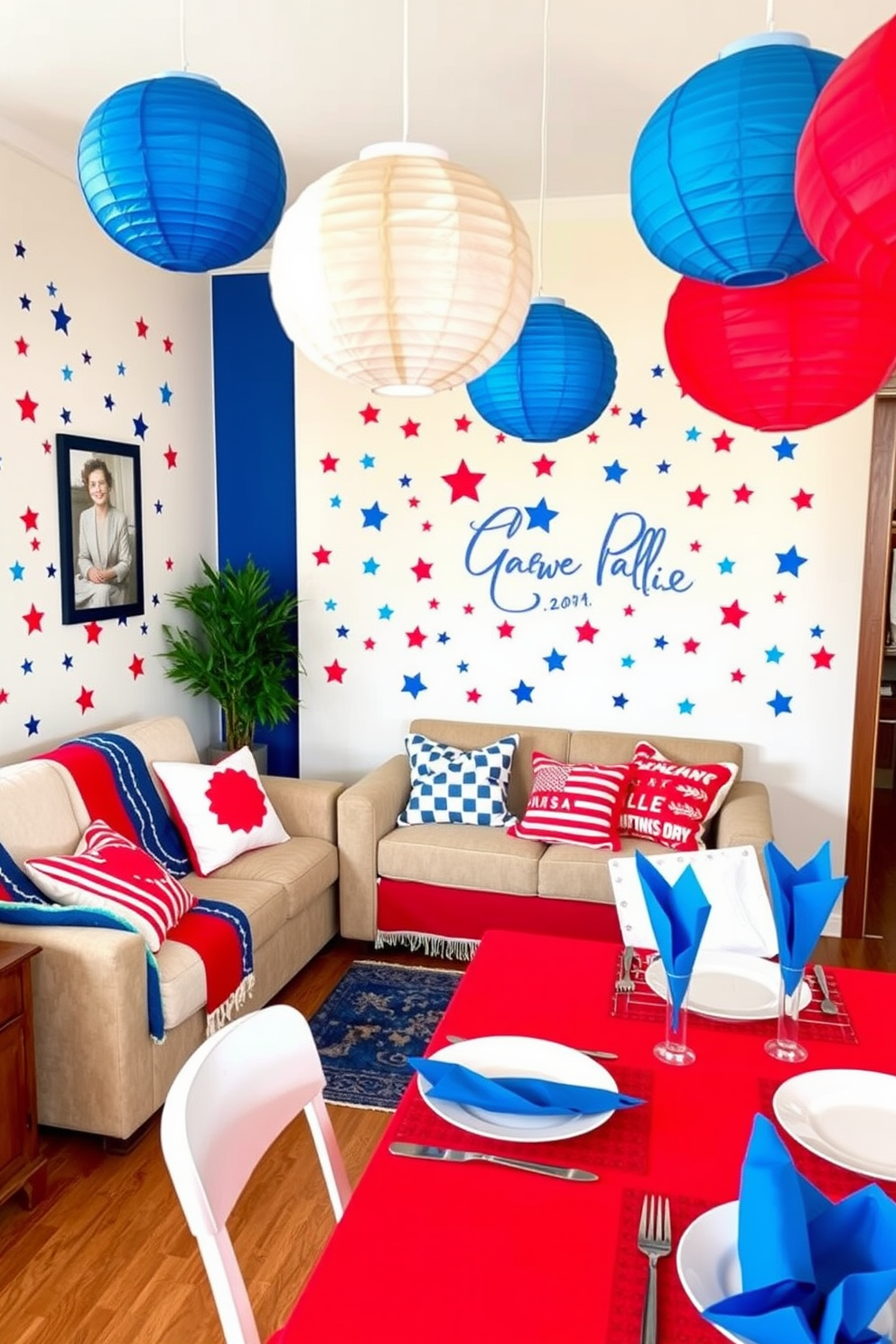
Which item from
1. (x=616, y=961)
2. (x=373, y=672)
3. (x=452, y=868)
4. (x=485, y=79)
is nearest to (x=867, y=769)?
(x=452, y=868)

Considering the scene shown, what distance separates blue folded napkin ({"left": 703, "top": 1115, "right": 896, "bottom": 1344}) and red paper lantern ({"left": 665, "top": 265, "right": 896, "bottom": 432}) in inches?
37.3

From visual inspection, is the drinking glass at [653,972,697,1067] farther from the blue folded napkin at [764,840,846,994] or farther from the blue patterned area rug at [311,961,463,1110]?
the blue patterned area rug at [311,961,463,1110]

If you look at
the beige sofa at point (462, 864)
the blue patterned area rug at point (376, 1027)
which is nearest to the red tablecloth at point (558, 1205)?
the blue patterned area rug at point (376, 1027)

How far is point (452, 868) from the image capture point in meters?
3.79

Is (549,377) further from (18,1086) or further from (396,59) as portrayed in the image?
(18,1086)

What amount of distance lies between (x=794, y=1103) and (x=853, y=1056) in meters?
0.20

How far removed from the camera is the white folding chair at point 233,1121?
1.30 m

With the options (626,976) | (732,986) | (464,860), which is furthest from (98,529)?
(732,986)

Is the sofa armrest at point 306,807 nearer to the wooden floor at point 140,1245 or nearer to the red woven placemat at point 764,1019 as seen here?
the wooden floor at point 140,1245

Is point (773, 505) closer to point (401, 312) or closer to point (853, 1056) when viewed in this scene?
point (853, 1056)

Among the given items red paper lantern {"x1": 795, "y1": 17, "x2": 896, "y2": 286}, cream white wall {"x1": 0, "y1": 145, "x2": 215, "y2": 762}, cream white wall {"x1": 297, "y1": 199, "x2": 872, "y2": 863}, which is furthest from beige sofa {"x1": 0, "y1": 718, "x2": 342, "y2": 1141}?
red paper lantern {"x1": 795, "y1": 17, "x2": 896, "y2": 286}

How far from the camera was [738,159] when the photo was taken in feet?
3.84

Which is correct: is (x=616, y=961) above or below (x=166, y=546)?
below

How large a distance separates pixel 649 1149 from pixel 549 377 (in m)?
1.31
